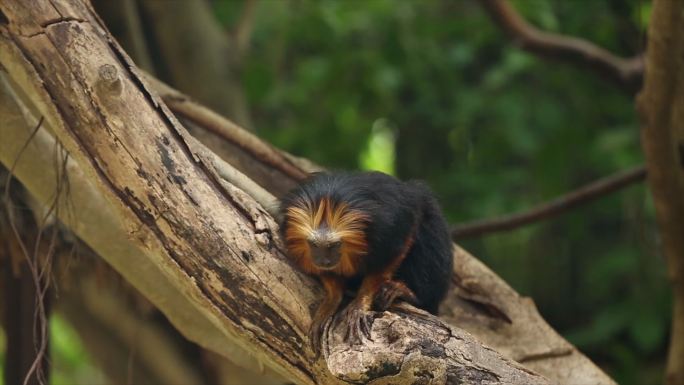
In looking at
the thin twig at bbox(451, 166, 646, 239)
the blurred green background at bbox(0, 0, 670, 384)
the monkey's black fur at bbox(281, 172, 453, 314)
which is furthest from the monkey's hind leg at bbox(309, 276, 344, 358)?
the blurred green background at bbox(0, 0, 670, 384)

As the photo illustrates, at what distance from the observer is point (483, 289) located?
4434 millimetres

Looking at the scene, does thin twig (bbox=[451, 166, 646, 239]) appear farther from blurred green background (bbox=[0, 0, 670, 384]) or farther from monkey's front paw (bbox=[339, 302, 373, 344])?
monkey's front paw (bbox=[339, 302, 373, 344])

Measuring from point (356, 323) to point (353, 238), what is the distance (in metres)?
0.33

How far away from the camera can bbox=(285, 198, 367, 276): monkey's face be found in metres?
3.16

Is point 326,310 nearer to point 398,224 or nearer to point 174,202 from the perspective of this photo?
point 398,224

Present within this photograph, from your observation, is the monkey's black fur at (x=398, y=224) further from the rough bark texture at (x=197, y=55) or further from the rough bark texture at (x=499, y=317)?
the rough bark texture at (x=197, y=55)

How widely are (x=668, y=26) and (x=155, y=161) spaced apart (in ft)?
7.82

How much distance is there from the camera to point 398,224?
10.9ft

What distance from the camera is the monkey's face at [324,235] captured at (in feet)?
10.4

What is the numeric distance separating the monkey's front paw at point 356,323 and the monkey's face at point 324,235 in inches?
6.6

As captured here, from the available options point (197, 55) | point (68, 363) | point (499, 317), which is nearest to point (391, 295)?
point (499, 317)

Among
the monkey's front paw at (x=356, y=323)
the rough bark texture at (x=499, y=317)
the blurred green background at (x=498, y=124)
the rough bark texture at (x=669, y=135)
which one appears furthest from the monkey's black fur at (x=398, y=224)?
the blurred green background at (x=498, y=124)

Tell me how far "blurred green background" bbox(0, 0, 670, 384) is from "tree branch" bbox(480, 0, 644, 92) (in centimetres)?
25

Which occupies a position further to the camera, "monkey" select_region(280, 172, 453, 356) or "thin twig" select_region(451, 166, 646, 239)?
"thin twig" select_region(451, 166, 646, 239)
